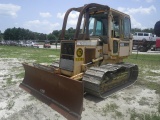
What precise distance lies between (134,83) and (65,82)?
3710 millimetres

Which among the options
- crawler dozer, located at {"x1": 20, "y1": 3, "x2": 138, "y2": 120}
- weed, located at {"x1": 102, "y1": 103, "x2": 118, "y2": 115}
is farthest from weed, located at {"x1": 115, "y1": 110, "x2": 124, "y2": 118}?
crawler dozer, located at {"x1": 20, "y1": 3, "x2": 138, "y2": 120}

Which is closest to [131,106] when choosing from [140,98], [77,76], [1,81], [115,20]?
[140,98]

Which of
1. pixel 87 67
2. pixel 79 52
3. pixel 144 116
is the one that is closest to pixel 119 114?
pixel 144 116

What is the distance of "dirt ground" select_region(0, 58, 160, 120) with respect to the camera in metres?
5.14

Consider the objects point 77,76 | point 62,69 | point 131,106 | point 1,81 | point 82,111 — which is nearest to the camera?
point 82,111

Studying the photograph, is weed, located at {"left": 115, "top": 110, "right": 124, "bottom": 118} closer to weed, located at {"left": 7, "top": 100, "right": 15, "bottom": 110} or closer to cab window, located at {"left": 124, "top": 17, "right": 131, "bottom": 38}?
weed, located at {"left": 7, "top": 100, "right": 15, "bottom": 110}

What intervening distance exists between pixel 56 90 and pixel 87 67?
4.27ft

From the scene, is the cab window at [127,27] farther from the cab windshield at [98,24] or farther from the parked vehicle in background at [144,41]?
the parked vehicle in background at [144,41]

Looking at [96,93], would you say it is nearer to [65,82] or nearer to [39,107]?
[65,82]

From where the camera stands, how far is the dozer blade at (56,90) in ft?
17.0

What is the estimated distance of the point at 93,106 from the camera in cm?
584

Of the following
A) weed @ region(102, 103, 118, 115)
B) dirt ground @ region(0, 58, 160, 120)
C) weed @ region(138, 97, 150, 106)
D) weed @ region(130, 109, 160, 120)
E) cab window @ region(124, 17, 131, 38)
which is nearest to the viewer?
weed @ region(130, 109, 160, 120)

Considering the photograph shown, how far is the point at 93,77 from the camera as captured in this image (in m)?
6.07

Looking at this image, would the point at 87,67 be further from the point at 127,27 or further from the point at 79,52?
the point at 127,27
